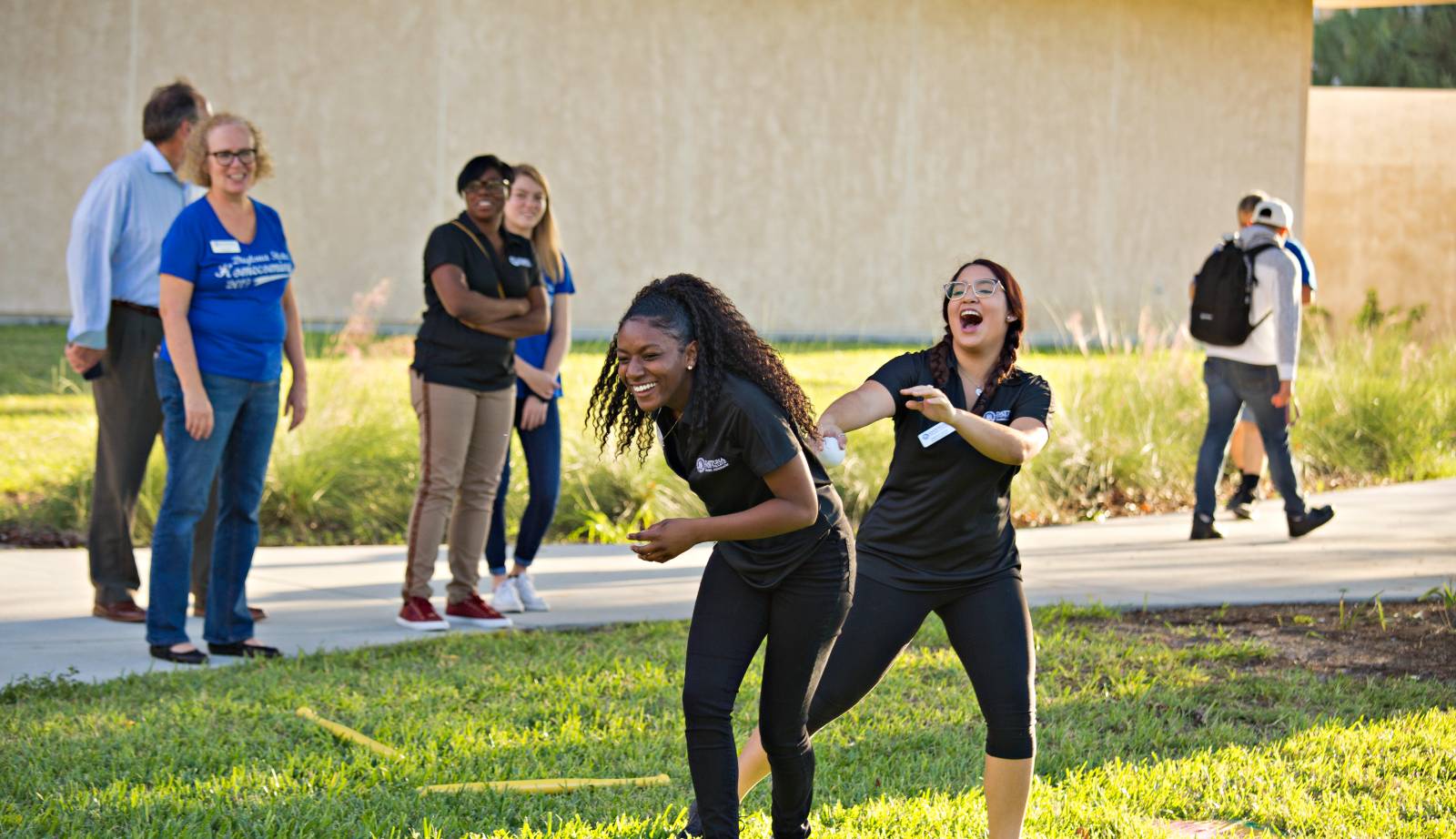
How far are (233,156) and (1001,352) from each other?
10.7 feet

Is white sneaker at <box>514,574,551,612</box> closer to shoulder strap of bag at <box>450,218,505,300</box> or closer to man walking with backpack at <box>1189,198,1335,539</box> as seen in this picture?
shoulder strap of bag at <box>450,218,505,300</box>

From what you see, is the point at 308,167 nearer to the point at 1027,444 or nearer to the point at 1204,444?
the point at 1204,444

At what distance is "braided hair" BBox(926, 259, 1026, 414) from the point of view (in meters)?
4.19

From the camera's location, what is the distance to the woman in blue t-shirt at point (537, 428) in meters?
7.24

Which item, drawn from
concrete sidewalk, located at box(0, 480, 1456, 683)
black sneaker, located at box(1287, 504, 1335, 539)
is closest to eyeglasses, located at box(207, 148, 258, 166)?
concrete sidewalk, located at box(0, 480, 1456, 683)

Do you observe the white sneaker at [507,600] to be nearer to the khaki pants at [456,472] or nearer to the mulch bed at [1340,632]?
the khaki pants at [456,472]

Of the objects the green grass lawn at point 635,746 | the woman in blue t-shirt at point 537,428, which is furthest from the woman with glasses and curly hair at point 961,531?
the woman in blue t-shirt at point 537,428

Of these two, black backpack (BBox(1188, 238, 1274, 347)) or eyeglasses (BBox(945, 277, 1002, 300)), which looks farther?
black backpack (BBox(1188, 238, 1274, 347))

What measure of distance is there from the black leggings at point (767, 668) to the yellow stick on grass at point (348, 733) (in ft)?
5.06

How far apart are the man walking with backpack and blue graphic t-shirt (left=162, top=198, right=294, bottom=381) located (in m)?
5.54

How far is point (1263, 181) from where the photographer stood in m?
24.8

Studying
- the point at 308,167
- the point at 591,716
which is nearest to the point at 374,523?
the point at 591,716

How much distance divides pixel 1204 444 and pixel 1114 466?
79.5 inches

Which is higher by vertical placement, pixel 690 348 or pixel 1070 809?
pixel 690 348
